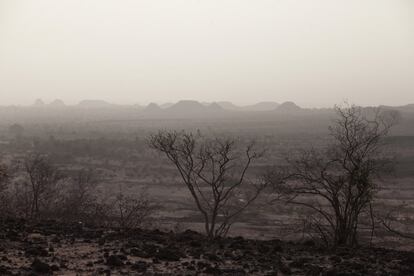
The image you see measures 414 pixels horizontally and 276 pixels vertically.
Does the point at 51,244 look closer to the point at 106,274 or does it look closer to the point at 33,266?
the point at 33,266

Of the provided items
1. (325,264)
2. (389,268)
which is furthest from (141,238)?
(389,268)

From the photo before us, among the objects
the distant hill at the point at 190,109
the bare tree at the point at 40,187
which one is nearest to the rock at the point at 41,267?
the bare tree at the point at 40,187

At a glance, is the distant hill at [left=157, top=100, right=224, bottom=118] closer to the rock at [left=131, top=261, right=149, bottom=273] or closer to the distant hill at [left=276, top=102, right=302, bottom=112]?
the distant hill at [left=276, top=102, right=302, bottom=112]

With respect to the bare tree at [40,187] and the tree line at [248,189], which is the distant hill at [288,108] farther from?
the bare tree at [40,187]

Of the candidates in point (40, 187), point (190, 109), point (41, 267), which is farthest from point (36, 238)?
point (190, 109)

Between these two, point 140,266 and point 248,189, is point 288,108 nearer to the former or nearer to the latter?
point 248,189

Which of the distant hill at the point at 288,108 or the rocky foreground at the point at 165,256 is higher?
the distant hill at the point at 288,108

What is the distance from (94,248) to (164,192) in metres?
29.3

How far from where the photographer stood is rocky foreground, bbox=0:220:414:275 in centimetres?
1112

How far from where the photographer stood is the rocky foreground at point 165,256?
11117 millimetres

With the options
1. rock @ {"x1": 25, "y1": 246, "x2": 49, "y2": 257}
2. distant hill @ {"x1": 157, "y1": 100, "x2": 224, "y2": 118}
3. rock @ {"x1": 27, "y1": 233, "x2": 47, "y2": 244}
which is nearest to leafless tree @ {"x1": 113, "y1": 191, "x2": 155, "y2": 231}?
rock @ {"x1": 27, "y1": 233, "x2": 47, "y2": 244}

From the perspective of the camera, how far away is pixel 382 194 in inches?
1608

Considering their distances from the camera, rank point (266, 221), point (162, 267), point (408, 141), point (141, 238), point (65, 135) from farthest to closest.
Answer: point (65, 135) → point (408, 141) → point (266, 221) → point (141, 238) → point (162, 267)

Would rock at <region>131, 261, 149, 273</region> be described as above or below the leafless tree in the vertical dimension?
above
